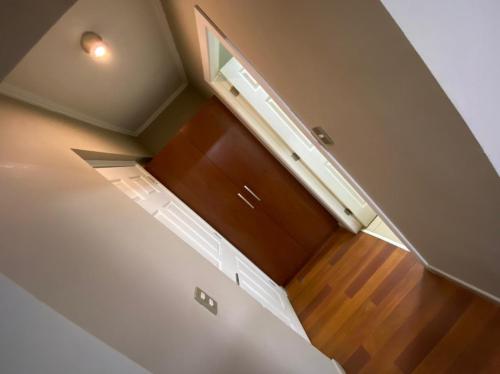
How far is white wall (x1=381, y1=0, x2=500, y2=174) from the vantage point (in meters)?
0.78

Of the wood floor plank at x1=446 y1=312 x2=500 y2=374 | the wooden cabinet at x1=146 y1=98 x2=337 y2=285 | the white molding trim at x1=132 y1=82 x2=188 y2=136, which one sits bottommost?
the wood floor plank at x1=446 y1=312 x2=500 y2=374

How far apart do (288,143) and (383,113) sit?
200 cm

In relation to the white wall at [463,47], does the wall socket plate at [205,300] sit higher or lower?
lower

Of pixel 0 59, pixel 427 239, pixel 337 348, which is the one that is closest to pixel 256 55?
pixel 0 59

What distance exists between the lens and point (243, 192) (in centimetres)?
324

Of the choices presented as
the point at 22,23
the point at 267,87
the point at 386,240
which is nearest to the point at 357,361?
the point at 386,240

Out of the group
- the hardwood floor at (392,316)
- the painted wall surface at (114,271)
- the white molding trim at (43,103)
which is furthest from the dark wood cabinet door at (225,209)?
the painted wall surface at (114,271)

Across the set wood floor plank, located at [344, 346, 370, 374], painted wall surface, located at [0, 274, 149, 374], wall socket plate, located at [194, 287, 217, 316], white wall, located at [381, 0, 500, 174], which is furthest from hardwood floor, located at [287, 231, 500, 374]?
painted wall surface, located at [0, 274, 149, 374]

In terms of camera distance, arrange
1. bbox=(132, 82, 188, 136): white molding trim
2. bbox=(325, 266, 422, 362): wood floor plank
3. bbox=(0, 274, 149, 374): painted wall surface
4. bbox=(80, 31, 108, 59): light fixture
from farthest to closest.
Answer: bbox=(132, 82, 188, 136): white molding trim → bbox=(325, 266, 422, 362): wood floor plank → bbox=(80, 31, 108, 59): light fixture → bbox=(0, 274, 149, 374): painted wall surface

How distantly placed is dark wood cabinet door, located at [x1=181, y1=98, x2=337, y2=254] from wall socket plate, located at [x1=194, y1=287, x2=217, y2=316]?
72.5 inches

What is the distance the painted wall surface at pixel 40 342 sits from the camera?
2.22 ft

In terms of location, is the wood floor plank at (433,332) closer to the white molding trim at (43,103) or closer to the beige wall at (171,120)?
the white molding trim at (43,103)

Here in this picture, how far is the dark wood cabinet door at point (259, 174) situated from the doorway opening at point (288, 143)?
0.36ft

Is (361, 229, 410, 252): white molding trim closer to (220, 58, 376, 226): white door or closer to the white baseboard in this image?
(220, 58, 376, 226): white door
